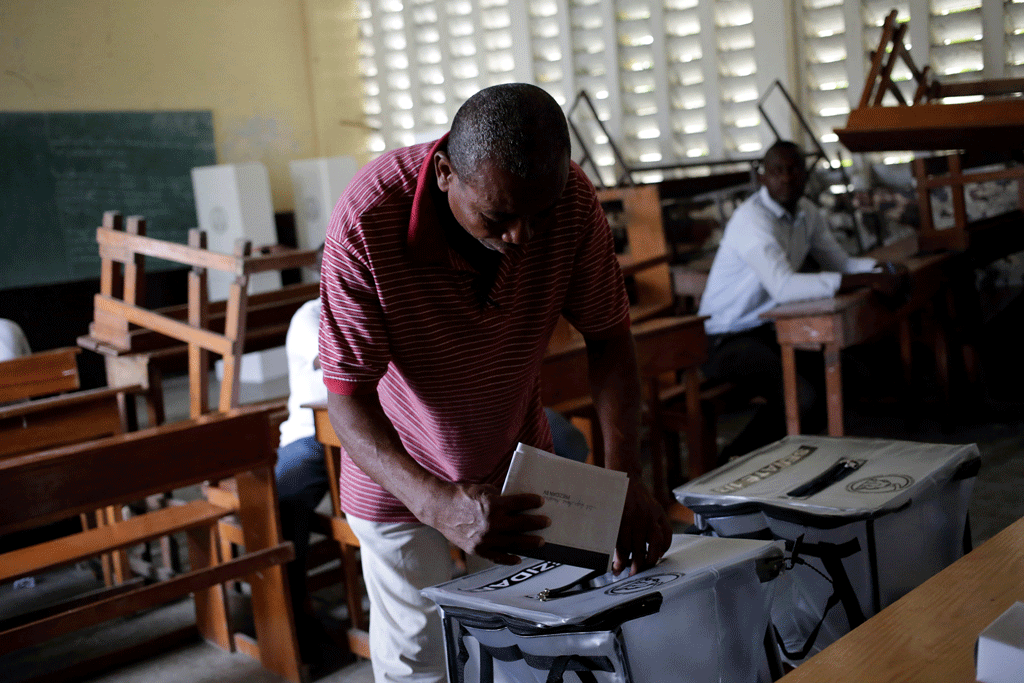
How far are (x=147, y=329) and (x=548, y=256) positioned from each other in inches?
117

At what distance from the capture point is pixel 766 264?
13.5 ft

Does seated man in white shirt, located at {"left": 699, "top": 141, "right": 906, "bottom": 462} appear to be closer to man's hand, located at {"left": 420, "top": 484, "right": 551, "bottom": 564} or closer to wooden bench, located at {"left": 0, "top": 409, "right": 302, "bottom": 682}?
wooden bench, located at {"left": 0, "top": 409, "right": 302, "bottom": 682}

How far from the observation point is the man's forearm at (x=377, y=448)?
4.66ft

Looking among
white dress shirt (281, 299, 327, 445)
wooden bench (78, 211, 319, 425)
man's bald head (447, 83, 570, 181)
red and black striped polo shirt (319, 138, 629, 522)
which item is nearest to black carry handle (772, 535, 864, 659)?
red and black striped polo shirt (319, 138, 629, 522)

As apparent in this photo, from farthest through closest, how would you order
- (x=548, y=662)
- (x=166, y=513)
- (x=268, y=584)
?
1. (x=166, y=513)
2. (x=268, y=584)
3. (x=548, y=662)

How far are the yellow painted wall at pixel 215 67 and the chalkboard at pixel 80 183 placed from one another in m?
0.19

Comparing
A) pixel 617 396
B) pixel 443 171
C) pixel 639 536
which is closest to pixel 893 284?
pixel 617 396

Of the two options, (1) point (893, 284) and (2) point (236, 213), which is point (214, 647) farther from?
(2) point (236, 213)

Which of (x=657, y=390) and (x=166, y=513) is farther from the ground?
(x=657, y=390)

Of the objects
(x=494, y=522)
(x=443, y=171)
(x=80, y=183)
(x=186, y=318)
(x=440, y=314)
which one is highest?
(x=80, y=183)

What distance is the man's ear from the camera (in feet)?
4.49

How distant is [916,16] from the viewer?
693cm

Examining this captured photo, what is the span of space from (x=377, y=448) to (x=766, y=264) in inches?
117

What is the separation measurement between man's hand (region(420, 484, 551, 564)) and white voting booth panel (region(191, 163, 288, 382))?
724 cm
